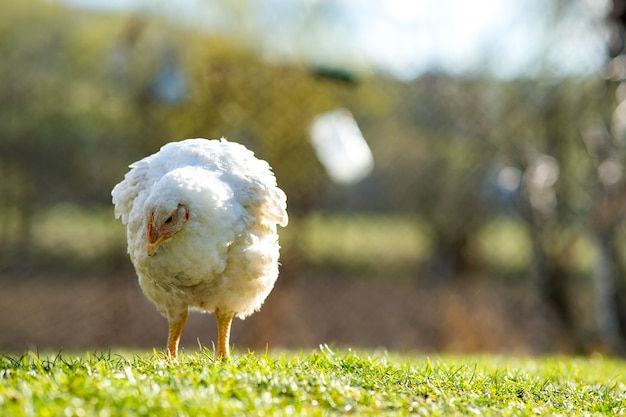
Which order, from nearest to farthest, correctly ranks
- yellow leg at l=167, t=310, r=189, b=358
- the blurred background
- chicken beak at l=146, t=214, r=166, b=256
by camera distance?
chicken beak at l=146, t=214, r=166, b=256 → yellow leg at l=167, t=310, r=189, b=358 → the blurred background

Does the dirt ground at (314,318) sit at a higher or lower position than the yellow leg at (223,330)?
lower

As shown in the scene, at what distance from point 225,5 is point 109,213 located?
11.2 ft

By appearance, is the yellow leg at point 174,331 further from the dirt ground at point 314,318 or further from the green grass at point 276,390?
the dirt ground at point 314,318

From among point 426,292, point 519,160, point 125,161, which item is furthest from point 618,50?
point 125,161

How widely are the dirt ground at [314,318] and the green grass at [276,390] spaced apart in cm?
566

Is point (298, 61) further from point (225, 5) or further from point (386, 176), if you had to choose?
point (386, 176)

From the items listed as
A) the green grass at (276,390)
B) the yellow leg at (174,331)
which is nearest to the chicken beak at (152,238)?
the green grass at (276,390)

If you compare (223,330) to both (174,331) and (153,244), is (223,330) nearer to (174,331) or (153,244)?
(174,331)

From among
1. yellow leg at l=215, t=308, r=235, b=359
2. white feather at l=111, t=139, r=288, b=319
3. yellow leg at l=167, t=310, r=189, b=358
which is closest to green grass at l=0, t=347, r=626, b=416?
yellow leg at l=215, t=308, r=235, b=359

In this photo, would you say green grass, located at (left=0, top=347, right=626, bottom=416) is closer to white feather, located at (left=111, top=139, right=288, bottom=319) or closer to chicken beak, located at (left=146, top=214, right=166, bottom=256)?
white feather, located at (left=111, top=139, right=288, bottom=319)

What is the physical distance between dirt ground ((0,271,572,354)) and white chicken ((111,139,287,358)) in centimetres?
540

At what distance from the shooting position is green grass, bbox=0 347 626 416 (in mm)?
3223

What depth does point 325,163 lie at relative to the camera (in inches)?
402

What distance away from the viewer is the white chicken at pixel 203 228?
428cm
